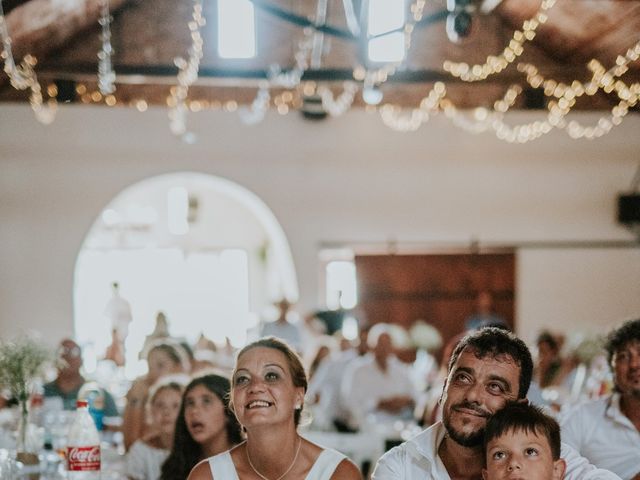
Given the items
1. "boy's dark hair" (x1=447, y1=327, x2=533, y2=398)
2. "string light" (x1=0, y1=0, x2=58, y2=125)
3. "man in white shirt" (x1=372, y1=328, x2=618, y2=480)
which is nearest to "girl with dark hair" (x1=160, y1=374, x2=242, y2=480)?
"man in white shirt" (x1=372, y1=328, x2=618, y2=480)

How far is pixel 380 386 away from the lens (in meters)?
7.52

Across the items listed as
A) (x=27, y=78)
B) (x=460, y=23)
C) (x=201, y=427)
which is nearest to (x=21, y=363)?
(x=201, y=427)

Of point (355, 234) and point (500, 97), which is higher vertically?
point (500, 97)

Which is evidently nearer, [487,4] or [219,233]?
[487,4]

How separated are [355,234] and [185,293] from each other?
4.84m

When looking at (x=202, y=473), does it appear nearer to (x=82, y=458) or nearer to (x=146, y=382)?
(x=82, y=458)

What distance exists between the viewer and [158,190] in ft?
49.9

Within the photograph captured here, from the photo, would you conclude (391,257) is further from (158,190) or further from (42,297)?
(158,190)

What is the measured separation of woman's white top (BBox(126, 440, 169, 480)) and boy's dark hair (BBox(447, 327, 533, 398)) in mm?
1995

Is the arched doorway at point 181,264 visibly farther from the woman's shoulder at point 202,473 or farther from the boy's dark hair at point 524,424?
the boy's dark hair at point 524,424

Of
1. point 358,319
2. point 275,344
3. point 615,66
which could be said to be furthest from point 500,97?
point 275,344

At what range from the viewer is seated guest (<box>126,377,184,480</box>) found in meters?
4.28

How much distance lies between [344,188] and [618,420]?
7716 mm

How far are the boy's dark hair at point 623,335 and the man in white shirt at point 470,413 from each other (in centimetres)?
93
